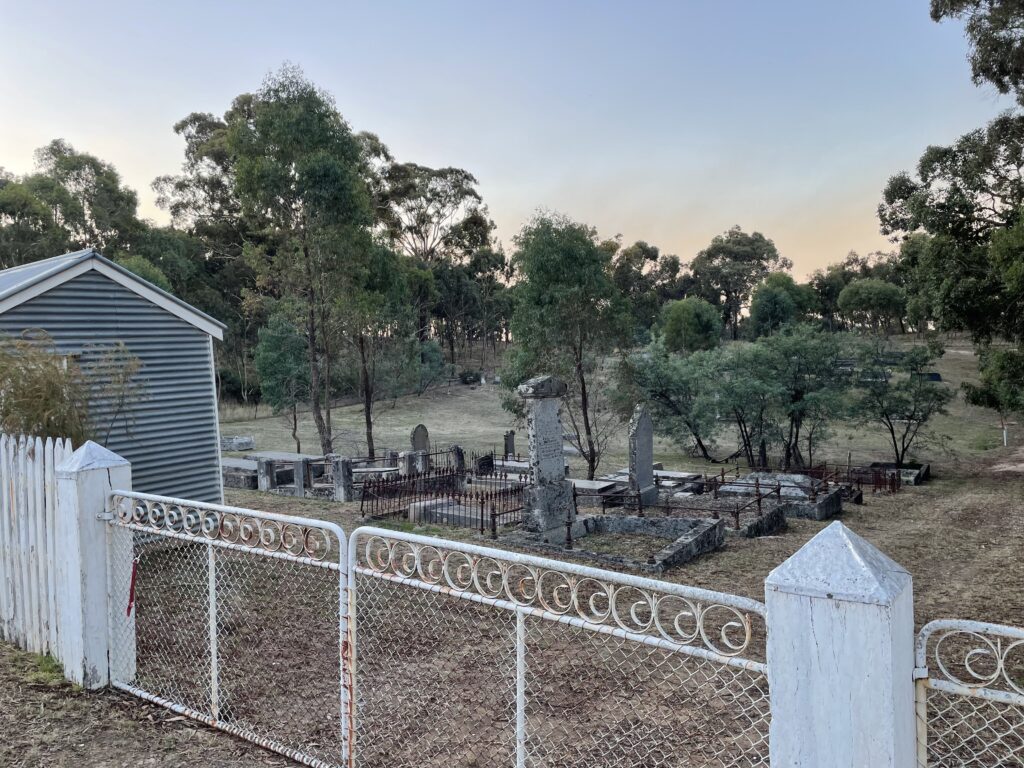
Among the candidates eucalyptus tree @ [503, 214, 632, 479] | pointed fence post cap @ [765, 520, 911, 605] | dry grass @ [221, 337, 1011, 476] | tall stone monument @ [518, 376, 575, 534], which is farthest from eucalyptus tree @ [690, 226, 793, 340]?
pointed fence post cap @ [765, 520, 911, 605]

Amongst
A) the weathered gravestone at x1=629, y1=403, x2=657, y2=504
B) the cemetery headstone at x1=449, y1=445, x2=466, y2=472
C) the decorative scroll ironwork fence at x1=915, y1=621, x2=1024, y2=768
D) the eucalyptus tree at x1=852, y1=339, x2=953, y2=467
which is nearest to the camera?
the decorative scroll ironwork fence at x1=915, y1=621, x2=1024, y2=768

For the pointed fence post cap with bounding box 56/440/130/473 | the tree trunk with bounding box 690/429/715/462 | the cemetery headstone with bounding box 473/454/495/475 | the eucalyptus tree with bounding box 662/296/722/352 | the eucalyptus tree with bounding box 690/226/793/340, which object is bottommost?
the tree trunk with bounding box 690/429/715/462

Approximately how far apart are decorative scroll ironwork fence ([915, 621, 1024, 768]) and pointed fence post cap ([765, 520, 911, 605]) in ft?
A: 0.67

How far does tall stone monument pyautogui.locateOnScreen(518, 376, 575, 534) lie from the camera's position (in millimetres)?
12781

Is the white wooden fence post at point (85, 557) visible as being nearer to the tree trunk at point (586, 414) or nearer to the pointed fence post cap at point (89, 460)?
the pointed fence post cap at point (89, 460)

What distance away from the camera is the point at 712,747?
16.8ft

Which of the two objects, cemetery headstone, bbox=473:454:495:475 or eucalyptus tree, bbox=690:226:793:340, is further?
eucalyptus tree, bbox=690:226:793:340

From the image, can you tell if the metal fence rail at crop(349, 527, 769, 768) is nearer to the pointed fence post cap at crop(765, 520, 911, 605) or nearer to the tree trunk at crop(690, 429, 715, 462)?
the pointed fence post cap at crop(765, 520, 911, 605)

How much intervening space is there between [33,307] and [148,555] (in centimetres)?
375

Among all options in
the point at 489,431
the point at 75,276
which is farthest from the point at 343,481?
the point at 489,431

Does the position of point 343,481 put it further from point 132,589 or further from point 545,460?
point 132,589

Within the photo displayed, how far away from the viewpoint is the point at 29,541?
5957 millimetres

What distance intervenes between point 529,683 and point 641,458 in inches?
478

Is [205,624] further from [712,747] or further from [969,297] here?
[969,297]
